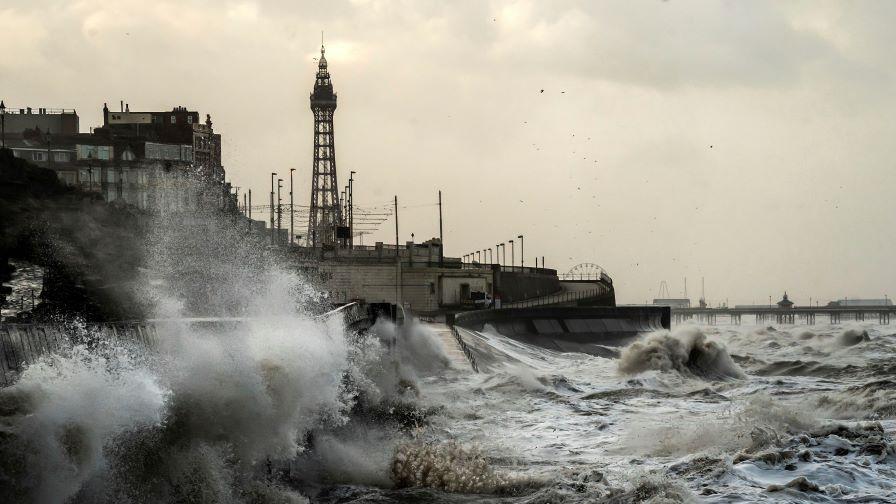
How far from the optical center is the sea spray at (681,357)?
39.5 meters

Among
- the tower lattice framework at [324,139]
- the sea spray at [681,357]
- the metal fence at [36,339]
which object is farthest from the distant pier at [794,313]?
the metal fence at [36,339]

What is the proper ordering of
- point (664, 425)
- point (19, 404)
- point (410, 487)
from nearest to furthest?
point (19, 404) → point (410, 487) → point (664, 425)

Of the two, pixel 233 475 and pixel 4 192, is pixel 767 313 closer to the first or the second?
pixel 4 192

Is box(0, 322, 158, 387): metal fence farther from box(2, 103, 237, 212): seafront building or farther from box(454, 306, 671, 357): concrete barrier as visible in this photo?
box(2, 103, 237, 212): seafront building

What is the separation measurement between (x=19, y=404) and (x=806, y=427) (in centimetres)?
1431

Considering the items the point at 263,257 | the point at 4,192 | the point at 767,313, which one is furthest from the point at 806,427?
the point at 767,313

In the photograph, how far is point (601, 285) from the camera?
90.3m

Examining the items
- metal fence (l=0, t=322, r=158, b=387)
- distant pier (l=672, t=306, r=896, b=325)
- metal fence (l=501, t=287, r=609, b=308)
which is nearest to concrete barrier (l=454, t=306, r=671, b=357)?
metal fence (l=501, t=287, r=609, b=308)

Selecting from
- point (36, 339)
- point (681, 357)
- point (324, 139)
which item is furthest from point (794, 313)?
point (36, 339)

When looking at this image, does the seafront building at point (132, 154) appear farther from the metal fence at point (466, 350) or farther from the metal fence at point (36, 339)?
the metal fence at point (36, 339)

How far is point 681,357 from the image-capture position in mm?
40875

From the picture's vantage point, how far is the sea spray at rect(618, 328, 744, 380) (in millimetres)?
39500

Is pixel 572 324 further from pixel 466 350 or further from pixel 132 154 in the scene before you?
pixel 132 154

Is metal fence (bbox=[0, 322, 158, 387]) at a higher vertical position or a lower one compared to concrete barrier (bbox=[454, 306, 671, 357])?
higher
